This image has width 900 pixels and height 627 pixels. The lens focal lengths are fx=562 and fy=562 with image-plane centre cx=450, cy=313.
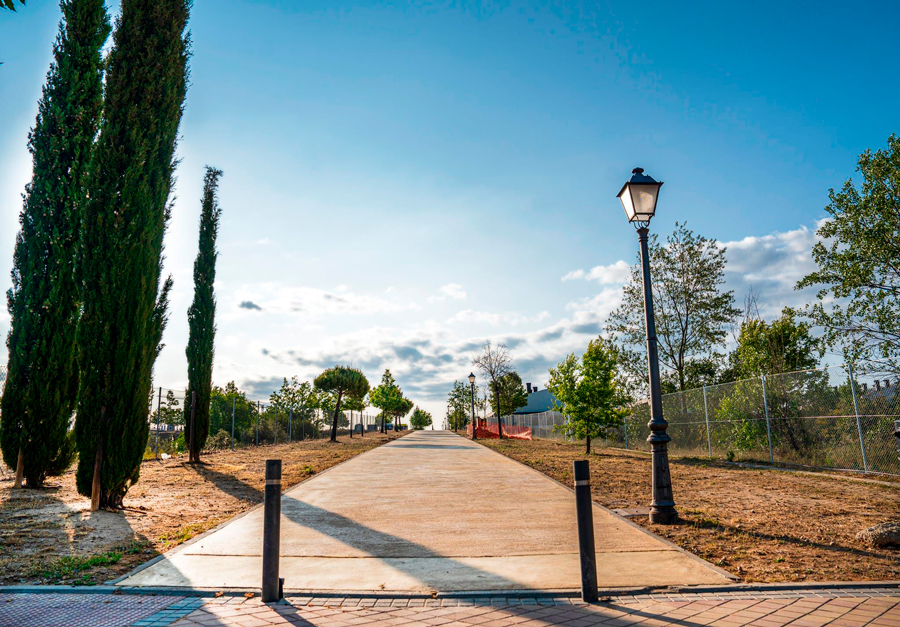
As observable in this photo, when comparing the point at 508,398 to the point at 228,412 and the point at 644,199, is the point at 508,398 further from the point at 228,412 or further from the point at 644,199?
the point at 644,199

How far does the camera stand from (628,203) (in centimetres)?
816

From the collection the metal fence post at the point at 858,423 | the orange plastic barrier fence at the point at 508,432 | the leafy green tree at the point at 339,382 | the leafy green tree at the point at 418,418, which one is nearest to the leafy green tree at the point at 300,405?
the leafy green tree at the point at 339,382

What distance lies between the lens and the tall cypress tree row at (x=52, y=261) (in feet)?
34.6

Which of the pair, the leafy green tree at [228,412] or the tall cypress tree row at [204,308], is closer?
the tall cypress tree row at [204,308]

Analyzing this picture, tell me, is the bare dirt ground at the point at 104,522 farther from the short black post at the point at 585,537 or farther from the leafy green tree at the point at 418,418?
the leafy green tree at the point at 418,418

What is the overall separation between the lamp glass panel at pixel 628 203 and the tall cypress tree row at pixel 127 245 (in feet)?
24.7

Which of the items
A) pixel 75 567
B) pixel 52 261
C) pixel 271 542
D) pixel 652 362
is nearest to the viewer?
pixel 271 542

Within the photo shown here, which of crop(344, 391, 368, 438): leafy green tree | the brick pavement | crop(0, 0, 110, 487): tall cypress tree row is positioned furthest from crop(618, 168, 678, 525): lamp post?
crop(344, 391, 368, 438): leafy green tree

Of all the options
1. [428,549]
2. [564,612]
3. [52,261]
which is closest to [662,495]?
[428,549]

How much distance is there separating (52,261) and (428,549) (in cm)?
971

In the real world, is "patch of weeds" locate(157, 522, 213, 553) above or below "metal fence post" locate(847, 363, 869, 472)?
below

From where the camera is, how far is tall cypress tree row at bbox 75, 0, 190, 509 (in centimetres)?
844

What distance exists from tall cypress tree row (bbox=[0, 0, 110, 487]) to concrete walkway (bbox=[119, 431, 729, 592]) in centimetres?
512

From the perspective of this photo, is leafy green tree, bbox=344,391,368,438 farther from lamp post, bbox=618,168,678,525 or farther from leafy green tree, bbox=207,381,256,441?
lamp post, bbox=618,168,678,525
